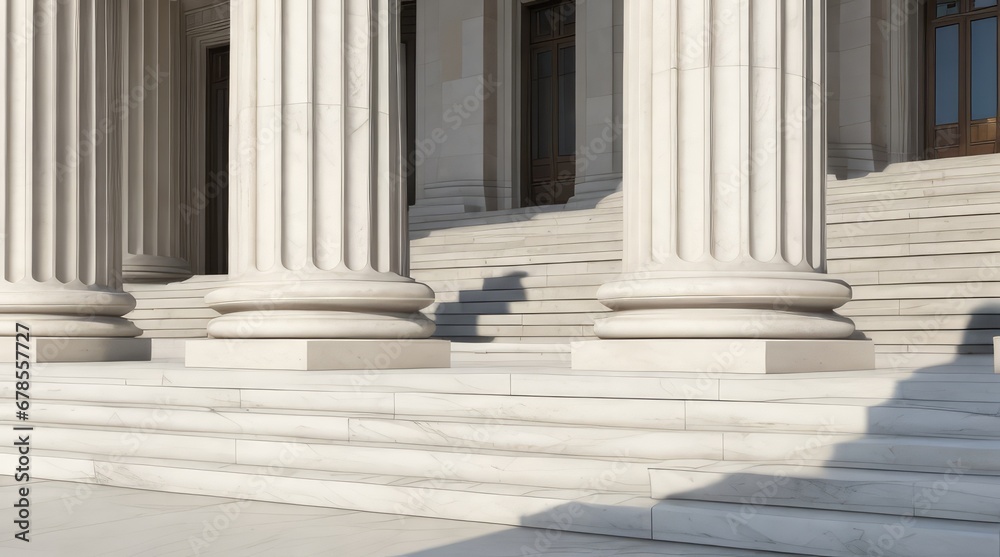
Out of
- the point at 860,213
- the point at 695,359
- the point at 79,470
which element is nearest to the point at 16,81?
the point at 79,470

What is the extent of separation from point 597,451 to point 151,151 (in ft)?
79.6

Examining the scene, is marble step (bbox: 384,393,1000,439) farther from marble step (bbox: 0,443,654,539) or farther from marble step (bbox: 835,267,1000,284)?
marble step (bbox: 835,267,1000,284)

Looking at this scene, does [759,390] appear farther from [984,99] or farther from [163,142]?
[163,142]

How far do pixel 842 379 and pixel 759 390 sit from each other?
78 cm

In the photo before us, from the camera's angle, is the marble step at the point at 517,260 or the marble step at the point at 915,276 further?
the marble step at the point at 517,260

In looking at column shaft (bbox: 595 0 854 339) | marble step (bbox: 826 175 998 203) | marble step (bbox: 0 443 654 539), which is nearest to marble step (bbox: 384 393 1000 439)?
marble step (bbox: 0 443 654 539)

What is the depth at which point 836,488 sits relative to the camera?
750 centimetres

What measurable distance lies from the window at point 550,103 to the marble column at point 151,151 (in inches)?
416

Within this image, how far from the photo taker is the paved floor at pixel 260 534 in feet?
24.2

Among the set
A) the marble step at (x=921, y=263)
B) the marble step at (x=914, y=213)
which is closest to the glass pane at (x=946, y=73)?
the marble step at (x=914, y=213)

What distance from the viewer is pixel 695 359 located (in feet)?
35.6

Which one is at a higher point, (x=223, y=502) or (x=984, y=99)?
(x=984, y=99)

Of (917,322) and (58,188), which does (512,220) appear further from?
(917,322)

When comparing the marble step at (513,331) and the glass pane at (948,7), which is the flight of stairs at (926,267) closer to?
the marble step at (513,331)
